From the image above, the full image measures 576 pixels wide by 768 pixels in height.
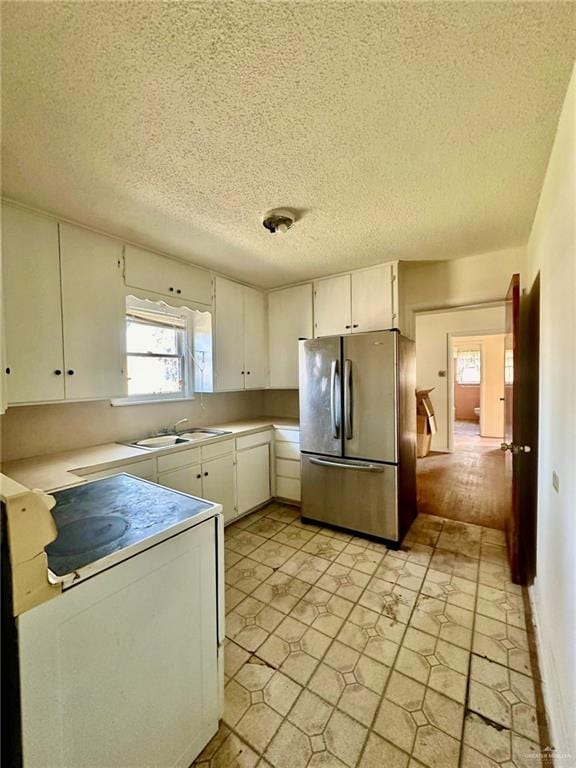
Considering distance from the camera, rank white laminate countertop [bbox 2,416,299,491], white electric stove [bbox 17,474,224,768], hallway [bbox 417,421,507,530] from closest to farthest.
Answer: white electric stove [bbox 17,474,224,768]
white laminate countertop [bbox 2,416,299,491]
hallway [bbox 417,421,507,530]

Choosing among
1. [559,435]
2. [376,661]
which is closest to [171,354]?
[376,661]

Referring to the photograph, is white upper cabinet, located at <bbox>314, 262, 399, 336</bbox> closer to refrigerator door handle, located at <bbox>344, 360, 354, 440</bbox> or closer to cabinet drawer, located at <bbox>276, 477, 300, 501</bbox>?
refrigerator door handle, located at <bbox>344, 360, 354, 440</bbox>

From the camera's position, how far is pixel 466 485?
387 cm

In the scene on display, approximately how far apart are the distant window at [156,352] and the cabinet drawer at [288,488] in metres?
1.39

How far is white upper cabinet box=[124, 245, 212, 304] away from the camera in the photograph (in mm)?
2402

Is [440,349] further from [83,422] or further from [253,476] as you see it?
[83,422]

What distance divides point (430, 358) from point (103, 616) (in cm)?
610

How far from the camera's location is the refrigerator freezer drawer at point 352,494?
2.52 metres

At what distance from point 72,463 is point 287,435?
76.2 inches

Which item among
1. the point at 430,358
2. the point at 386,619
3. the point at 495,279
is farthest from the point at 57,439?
the point at 430,358

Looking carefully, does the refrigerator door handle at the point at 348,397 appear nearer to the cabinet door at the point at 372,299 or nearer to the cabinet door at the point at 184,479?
the cabinet door at the point at 372,299

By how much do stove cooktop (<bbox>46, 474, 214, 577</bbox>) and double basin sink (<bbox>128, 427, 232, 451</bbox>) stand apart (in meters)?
1.01

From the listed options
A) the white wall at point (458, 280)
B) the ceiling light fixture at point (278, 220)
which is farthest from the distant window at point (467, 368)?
the ceiling light fixture at point (278, 220)

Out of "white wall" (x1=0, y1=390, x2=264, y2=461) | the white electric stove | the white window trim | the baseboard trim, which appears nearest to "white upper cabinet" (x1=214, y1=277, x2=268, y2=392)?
the white window trim
